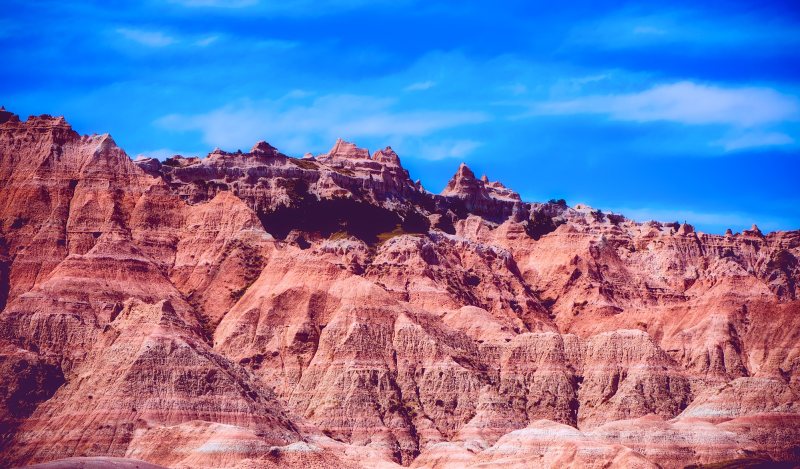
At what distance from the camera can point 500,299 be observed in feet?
646

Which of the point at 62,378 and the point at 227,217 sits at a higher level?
the point at 227,217

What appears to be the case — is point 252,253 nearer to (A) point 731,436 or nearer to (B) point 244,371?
(B) point 244,371

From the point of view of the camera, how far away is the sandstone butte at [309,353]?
149375 millimetres

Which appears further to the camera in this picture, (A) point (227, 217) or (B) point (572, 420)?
(A) point (227, 217)

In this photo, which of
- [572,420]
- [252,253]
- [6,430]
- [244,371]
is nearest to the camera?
[6,430]

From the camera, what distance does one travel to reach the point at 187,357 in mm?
154250

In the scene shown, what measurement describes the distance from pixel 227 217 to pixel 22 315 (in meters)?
33.8

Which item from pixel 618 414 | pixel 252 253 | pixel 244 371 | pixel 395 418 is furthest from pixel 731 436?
pixel 252 253

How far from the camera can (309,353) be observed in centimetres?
17175

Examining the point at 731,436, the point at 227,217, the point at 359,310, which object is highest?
the point at 227,217

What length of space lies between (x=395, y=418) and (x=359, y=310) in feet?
45.8

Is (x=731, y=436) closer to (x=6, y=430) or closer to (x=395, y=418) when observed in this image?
(x=395, y=418)

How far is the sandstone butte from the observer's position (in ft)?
490

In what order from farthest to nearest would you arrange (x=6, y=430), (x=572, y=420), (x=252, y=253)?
(x=252, y=253) < (x=572, y=420) < (x=6, y=430)
